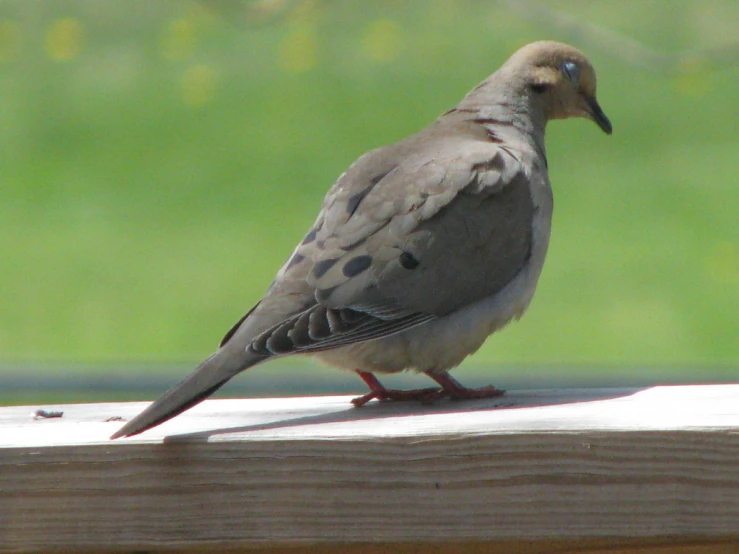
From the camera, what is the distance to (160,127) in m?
8.95

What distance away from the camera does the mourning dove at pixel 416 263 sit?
318 cm

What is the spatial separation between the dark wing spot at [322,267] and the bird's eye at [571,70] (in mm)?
1440

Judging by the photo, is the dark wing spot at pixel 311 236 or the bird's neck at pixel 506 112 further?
the bird's neck at pixel 506 112

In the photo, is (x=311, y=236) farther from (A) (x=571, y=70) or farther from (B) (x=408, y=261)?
(A) (x=571, y=70)

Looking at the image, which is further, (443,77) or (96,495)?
(443,77)

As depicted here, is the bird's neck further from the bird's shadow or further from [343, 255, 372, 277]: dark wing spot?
the bird's shadow

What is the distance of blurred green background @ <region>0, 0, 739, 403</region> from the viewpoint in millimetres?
7895

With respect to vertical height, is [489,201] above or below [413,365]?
above

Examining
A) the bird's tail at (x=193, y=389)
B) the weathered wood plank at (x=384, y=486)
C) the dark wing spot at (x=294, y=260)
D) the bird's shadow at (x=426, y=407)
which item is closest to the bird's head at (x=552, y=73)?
the dark wing spot at (x=294, y=260)

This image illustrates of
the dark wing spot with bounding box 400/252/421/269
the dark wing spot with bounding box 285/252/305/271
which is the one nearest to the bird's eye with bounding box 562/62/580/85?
the dark wing spot with bounding box 400/252/421/269

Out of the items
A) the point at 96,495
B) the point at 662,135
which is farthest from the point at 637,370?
the point at 96,495

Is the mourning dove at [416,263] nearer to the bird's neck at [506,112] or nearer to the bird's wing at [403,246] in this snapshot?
the bird's wing at [403,246]

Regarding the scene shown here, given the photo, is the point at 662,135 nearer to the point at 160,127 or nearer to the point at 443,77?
the point at 443,77

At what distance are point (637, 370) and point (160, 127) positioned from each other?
13.6 feet
